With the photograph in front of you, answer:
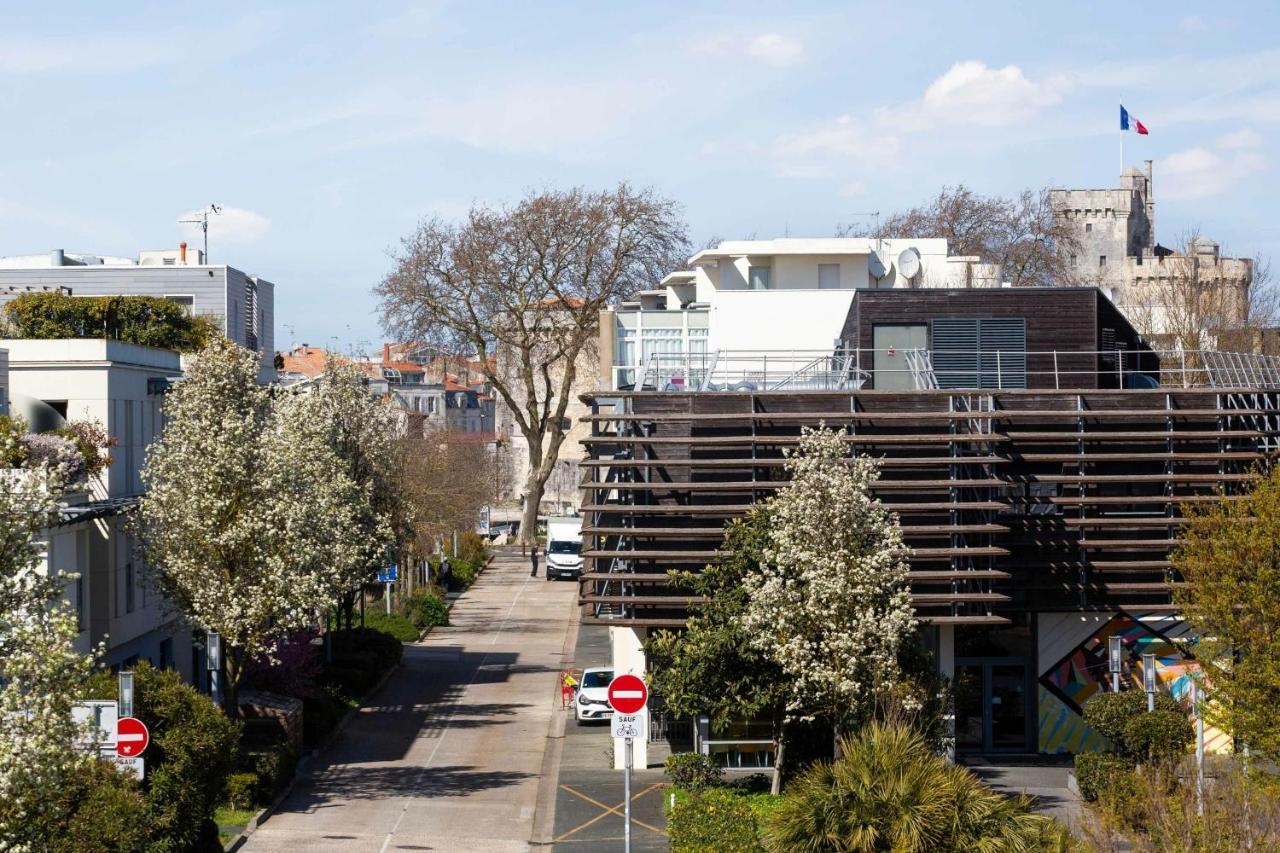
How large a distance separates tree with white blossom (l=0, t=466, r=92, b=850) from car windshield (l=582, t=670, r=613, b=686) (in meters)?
25.9

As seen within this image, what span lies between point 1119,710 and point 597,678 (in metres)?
15.4

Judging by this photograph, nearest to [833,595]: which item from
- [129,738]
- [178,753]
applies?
[178,753]

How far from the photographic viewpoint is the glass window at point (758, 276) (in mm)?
51625

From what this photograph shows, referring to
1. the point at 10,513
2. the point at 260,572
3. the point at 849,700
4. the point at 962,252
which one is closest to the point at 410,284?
the point at 962,252

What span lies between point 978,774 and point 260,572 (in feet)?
47.5

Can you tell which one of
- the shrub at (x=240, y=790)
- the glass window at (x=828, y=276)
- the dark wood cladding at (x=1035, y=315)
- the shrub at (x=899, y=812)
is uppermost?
the glass window at (x=828, y=276)

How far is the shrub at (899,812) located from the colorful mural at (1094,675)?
14.6 metres

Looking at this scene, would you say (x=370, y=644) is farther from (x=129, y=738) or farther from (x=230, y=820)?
(x=129, y=738)

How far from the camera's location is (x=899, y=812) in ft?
65.6

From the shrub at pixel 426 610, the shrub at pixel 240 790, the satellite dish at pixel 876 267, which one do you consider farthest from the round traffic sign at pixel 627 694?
the shrub at pixel 426 610

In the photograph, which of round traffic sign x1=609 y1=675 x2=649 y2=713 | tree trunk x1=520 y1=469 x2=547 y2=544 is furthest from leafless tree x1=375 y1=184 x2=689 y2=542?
round traffic sign x1=609 y1=675 x2=649 y2=713

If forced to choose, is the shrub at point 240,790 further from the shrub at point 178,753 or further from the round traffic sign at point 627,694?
the round traffic sign at point 627,694

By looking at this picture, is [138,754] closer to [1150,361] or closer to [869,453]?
[869,453]

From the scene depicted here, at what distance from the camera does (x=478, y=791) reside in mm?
32875
